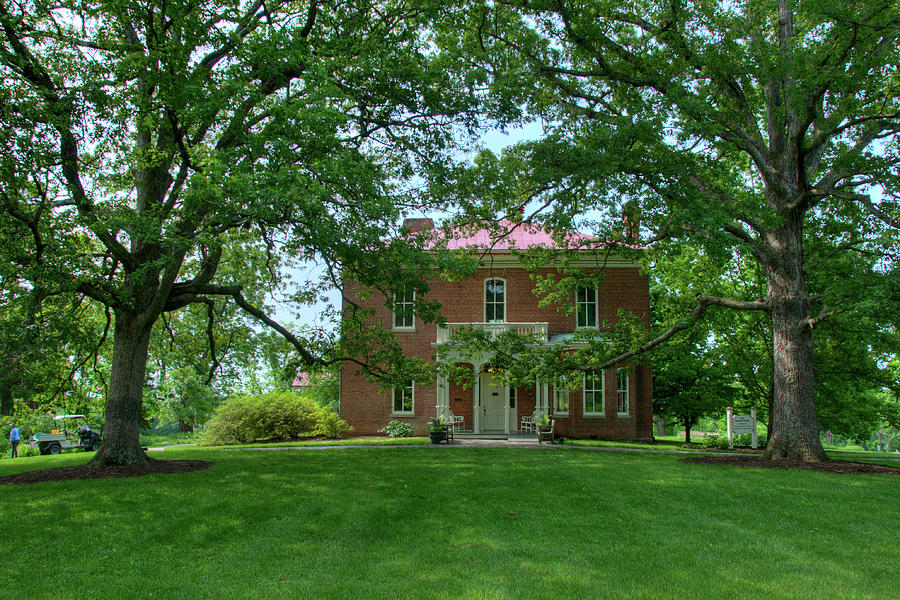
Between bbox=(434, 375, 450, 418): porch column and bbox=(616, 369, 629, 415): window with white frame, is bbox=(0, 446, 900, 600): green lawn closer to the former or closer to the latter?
bbox=(434, 375, 450, 418): porch column

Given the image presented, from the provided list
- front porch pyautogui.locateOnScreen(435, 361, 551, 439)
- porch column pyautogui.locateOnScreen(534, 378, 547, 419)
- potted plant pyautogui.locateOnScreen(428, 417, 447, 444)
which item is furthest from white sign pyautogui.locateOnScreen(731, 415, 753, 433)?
potted plant pyautogui.locateOnScreen(428, 417, 447, 444)

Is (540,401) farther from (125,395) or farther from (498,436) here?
(125,395)

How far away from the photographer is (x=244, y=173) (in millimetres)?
9094

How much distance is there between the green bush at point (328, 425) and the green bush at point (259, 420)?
0.91ft

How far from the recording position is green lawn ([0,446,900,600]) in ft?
17.6

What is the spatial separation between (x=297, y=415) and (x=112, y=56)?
1503 centimetres

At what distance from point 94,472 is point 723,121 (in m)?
15.5

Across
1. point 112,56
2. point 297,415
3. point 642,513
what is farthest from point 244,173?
point 297,415

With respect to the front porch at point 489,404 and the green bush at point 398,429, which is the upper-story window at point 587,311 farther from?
the green bush at point 398,429

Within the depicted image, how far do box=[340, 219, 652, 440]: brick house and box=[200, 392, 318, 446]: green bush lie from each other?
7.48 feet

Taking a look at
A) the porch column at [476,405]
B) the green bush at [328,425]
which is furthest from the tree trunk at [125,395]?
the porch column at [476,405]

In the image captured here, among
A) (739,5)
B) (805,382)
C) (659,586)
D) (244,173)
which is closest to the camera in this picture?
(659,586)

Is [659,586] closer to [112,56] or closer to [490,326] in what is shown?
[112,56]

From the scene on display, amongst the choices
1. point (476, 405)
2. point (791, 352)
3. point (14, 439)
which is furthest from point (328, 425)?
point (791, 352)
